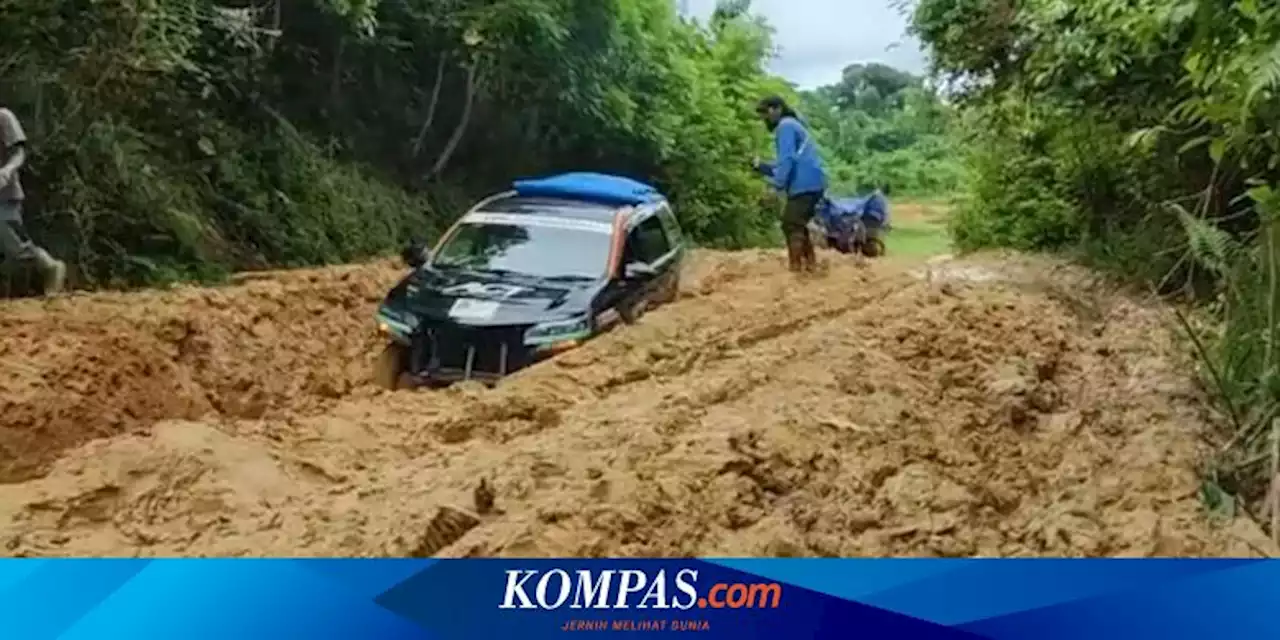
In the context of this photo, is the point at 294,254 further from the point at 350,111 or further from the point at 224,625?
the point at 224,625

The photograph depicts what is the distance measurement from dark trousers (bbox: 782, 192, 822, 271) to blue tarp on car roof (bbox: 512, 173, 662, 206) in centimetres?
20

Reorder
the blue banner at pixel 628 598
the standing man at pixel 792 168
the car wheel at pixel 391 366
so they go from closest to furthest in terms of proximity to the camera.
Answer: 1. the blue banner at pixel 628 598
2. the car wheel at pixel 391 366
3. the standing man at pixel 792 168

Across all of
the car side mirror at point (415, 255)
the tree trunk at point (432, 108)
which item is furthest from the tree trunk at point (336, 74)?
the car side mirror at point (415, 255)

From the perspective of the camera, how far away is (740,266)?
227cm

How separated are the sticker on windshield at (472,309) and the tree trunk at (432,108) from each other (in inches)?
10.4

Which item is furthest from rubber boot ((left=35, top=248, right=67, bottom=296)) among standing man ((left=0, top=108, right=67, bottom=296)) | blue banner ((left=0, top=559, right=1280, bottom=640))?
blue banner ((left=0, top=559, right=1280, bottom=640))

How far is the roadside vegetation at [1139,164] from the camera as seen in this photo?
2186mm

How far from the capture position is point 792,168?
2.23 metres

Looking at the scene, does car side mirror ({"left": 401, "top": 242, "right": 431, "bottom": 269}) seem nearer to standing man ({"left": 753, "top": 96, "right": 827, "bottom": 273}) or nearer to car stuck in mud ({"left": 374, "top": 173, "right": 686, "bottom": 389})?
car stuck in mud ({"left": 374, "top": 173, "right": 686, "bottom": 389})

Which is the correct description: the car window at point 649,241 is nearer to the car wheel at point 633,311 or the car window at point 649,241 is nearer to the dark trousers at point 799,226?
the car wheel at point 633,311

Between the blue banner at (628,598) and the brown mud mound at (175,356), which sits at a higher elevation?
the brown mud mound at (175,356)

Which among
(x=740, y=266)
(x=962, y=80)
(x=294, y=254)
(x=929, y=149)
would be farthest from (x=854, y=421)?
(x=294, y=254)

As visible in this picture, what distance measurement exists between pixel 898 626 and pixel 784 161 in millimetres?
692

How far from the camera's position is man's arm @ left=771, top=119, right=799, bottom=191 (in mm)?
2219
